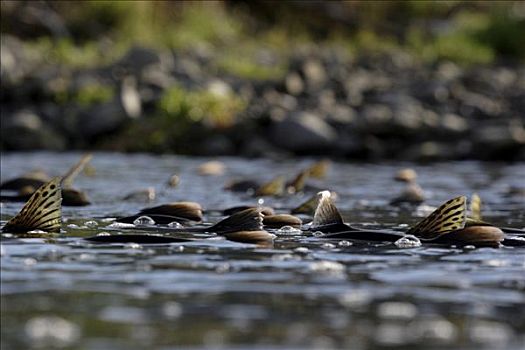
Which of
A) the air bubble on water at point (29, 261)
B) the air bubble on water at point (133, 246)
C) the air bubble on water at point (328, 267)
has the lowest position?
the air bubble on water at point (328, 267)

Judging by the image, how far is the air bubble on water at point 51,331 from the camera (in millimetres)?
3181

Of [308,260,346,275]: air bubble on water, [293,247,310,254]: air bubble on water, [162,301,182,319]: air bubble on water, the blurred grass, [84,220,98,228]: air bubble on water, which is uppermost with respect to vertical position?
the blurred grass

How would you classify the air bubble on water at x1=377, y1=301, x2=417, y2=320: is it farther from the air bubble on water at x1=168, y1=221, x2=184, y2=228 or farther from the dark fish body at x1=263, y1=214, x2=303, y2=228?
the air bubble on water at x1=168, y1=221, x2=184, y2=228

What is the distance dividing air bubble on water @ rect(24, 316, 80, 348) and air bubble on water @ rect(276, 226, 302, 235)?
7.74 ft

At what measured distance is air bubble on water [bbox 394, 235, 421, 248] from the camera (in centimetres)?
532

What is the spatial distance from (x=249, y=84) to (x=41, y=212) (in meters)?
9.89

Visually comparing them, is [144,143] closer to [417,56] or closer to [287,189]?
[287,189]

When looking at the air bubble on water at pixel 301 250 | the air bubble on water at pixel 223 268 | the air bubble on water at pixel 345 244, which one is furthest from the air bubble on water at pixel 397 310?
the air bubble on water at pixel 345 244

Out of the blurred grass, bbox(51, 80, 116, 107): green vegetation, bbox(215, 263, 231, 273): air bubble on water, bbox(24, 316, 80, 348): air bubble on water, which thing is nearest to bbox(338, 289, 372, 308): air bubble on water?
bbox(215, 263, 231, 273): air bubble on water

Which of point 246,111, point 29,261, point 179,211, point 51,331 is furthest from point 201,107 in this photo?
point 51,331

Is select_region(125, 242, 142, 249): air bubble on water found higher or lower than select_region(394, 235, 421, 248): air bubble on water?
higher

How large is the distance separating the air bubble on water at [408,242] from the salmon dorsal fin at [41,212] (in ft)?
4.56

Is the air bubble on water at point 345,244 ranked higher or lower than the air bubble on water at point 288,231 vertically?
lower

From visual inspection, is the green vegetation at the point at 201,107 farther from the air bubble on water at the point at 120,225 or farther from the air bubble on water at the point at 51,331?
the air bubble on water at the point at 51,331
